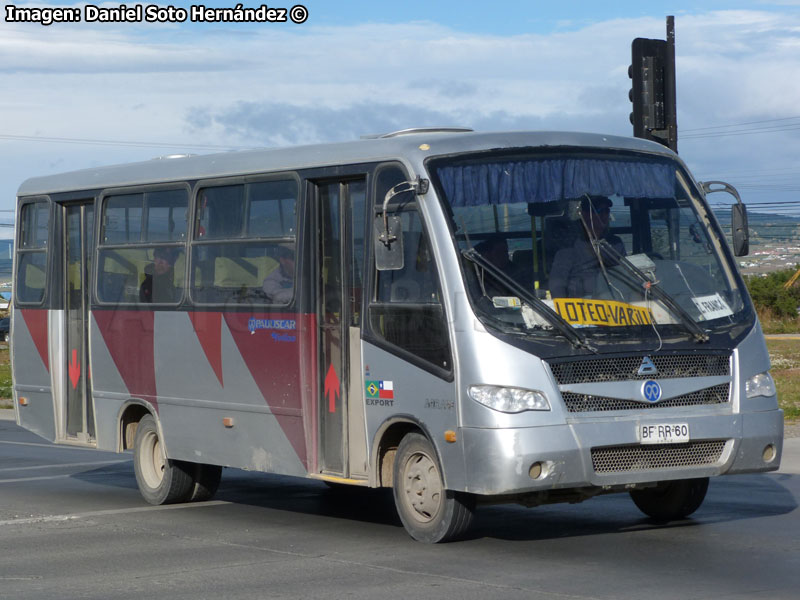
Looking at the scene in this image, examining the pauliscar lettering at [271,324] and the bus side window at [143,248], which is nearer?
the pauliscar lettering at [271,324]

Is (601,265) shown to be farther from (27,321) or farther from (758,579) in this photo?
(27,321)

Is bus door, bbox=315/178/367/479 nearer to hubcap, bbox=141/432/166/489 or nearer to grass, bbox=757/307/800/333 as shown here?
hubcap, bbox=141/432/166/489

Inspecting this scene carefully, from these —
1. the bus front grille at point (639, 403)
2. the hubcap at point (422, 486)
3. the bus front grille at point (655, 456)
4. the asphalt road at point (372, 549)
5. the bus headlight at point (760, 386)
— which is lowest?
the asphalt road at point (372, 549)

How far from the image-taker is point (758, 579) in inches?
340

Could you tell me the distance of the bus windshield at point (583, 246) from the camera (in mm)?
9867

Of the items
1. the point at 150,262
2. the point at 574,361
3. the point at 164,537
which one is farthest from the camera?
the point at 150,262

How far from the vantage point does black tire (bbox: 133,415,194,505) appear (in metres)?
13.3

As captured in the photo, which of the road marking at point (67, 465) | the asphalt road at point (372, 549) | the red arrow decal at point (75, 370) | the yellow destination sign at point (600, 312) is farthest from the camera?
the road marking at point (67, 465)

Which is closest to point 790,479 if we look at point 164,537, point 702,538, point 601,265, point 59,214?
point 702,538

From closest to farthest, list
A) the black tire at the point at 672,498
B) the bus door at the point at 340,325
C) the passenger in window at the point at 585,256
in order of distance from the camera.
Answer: the passenger in window at the point at 585,256 → the bus door at the point at 340,325 → the black tire at the point at 672,498

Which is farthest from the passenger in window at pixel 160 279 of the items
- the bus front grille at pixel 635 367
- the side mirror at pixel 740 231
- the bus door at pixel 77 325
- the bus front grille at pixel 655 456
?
the side mirror at pixel 740 231

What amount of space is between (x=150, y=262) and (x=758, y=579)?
6.80m

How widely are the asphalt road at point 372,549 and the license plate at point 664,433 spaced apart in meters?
0.74

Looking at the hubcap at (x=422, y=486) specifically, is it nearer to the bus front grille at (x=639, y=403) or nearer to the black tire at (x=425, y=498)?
the black tire at (x=425, y=498)
